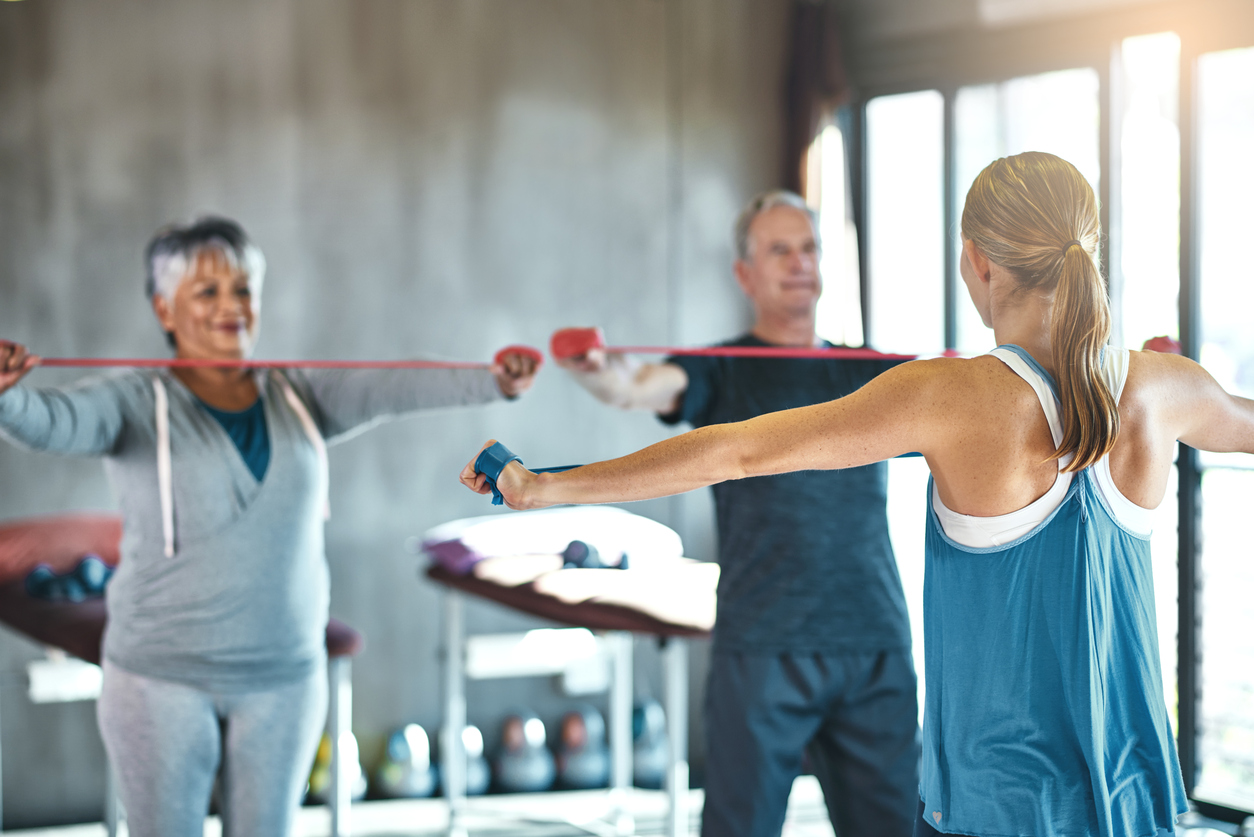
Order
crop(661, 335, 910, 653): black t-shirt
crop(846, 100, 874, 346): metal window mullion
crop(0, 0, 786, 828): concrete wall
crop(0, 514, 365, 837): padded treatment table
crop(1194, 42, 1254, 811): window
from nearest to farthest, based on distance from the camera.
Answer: crop(661, 335, 910, 653): black t-shirt
crop(0, 514, 365, 837): padded treatment table
crop(1194, 42, 1254, 811): window
crop(0, 0, 786, 828): concrete wall
crop(846, 100, 874, 346): metal window mullion

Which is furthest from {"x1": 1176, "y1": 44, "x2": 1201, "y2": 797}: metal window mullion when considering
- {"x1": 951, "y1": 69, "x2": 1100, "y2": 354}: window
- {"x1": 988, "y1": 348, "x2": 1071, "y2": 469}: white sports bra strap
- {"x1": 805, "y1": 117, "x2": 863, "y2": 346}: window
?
{"x1": 988, "y1": 348, "x2": 1071, "y2": 469}: white sports bra strap

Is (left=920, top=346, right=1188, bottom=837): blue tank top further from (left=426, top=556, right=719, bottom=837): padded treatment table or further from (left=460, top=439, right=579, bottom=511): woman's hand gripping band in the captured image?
(left=426, top=556, right=719, bottom=837): padded treatment table

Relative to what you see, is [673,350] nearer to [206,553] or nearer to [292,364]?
[292,364]

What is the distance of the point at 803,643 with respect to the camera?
184 cm

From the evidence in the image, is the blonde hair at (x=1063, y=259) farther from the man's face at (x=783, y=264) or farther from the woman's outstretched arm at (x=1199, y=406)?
the man's face at (x=783, y=264)

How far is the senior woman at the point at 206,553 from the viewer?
175 cm

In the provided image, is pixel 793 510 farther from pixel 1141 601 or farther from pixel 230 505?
pixel 230 505

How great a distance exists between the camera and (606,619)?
2.43 meters

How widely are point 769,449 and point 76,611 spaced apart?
6.53 feet

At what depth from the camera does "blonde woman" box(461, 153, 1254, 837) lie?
1137mm

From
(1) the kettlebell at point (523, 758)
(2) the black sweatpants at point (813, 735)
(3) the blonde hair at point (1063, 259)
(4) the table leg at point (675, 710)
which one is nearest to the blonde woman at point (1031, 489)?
(3) the blonde hair at point (1063, 259)

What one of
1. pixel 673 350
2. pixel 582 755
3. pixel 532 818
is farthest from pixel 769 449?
pixel 582 755

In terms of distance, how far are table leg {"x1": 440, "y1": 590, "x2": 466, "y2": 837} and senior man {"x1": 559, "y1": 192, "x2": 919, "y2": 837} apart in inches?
49.6

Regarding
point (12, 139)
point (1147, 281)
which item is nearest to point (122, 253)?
point (12, 139)
